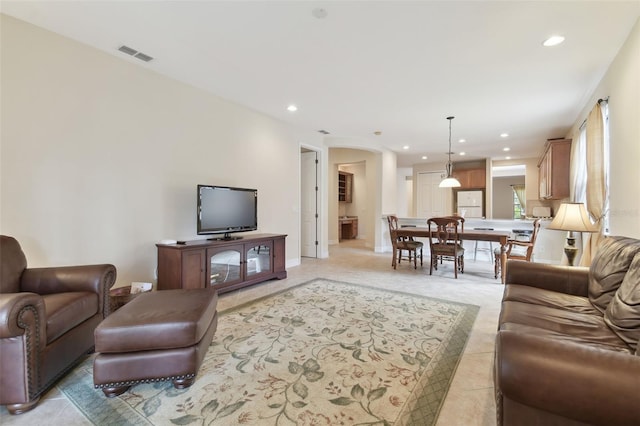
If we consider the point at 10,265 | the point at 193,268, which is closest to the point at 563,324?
the point at 193,268

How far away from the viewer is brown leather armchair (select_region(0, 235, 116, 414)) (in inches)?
60.9

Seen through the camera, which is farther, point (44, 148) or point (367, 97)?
point (367, 97)

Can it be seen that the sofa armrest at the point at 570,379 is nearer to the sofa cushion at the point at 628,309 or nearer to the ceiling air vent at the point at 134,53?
the sofa cushion at the point at 628,309

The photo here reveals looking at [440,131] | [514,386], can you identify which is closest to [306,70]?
[514,386]

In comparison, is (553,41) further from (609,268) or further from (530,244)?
(530,244)

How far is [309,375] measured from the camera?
1946 mm

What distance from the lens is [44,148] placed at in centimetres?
261

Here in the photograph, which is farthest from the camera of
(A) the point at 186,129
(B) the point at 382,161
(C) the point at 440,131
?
(B) the point at 382,161

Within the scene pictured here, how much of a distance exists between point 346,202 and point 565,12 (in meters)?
8.08

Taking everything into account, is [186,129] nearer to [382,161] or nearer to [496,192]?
[382,161]

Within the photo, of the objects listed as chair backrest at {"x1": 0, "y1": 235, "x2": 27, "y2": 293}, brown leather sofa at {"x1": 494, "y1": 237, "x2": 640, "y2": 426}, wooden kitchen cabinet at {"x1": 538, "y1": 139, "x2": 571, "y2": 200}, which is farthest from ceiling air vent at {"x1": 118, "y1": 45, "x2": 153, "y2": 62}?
wooden kitchen cabinet at {"x1": 538, "y1": 139, "x2": 571, "y2": 200}

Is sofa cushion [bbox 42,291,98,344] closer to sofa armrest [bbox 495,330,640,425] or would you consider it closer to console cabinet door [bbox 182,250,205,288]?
console cabinet door [bbox 182,250,205,288]

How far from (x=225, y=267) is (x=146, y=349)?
2.03m

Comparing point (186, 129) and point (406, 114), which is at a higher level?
point (406, 114)
